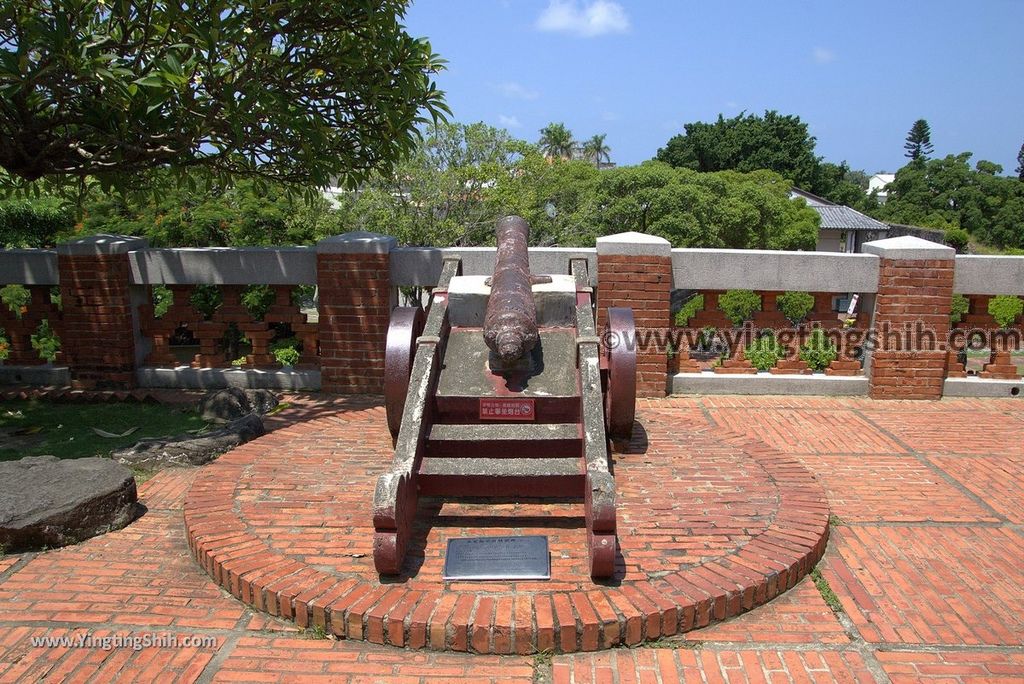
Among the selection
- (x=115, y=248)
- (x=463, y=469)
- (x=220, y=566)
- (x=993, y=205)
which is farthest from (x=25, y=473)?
(x=993, y=205)

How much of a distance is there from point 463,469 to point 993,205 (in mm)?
42306

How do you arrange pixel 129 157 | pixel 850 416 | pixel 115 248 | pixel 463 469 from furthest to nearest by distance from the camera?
pixel 115 248
pixel 850 416
pixel 129 157
pixel 463 469

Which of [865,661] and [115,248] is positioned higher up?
[115,248]

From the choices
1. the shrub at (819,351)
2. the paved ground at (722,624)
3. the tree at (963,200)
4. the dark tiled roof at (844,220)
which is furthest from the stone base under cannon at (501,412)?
the dark tiled roof at (844,220)

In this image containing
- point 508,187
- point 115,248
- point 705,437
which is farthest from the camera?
point 508,187

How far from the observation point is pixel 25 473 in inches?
169

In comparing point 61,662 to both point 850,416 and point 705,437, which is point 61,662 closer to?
point 705,437

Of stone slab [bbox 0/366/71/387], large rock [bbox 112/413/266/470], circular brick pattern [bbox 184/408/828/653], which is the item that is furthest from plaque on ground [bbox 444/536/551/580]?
stone slab [bbox 0/366/71/387]

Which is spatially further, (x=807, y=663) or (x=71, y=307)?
(x=71, y=307)

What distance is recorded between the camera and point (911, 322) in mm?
6910

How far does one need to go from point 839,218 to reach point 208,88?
4442 centimetres

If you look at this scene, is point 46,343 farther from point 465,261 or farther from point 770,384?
point 770,384

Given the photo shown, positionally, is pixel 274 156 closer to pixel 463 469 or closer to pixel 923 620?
pixel 463 469

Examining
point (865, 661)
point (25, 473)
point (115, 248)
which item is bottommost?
point (865, 661)
